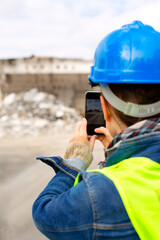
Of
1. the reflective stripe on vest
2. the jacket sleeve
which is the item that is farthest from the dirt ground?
the reflective stripe on vest

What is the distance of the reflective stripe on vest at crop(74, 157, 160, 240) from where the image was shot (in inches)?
21.9

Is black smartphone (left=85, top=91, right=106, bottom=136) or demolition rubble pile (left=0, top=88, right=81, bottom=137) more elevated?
black smartphone (left=85, top=91, right=106, bottom=136)

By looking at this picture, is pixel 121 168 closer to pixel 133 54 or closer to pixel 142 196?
pixel 142 196

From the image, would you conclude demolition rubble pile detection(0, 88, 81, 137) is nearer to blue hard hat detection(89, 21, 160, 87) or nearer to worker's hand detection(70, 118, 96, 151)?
worker's hand detection(70, 118, 96, 151)

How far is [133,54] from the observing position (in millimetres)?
709

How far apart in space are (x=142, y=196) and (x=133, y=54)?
1.49 feet

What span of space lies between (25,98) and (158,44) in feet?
28.8

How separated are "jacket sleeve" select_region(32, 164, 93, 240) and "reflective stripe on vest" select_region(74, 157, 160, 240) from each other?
103mm

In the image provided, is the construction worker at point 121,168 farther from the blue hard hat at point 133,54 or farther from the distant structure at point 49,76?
the distant structure at point 49,76

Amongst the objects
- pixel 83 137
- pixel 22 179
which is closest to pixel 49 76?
pixel 22 179

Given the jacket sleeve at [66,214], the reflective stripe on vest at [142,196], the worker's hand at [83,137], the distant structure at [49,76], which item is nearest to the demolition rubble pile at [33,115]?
the distant structure at [49,76]

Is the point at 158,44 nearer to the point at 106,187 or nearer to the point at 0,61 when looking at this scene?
the point at 106,187

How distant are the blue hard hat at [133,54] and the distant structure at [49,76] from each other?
8008 mm

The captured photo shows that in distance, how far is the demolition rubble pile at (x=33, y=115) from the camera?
269 inches
